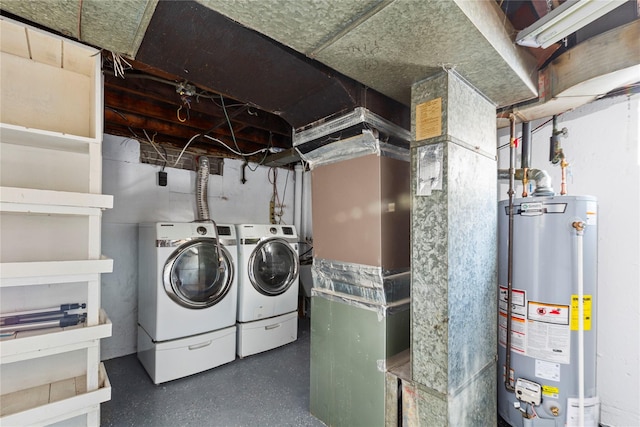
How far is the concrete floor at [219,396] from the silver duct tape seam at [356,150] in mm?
1724

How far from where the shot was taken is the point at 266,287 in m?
2.99

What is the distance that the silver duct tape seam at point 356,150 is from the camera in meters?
1.58

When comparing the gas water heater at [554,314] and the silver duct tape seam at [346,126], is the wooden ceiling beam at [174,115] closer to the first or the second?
the silver duct tape seam at [346,126]

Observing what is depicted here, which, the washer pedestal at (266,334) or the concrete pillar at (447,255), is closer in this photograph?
the concrete pillar at (447,255)

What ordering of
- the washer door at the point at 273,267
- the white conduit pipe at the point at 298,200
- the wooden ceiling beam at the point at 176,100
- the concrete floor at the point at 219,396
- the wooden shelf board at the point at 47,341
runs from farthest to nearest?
the white conduit pipe at the point at 298,200, the washer door at the point at 273,267, the wooden ceiling beam at the point at 176,100, the concrete floor at the point at 219,396, the wooden shelf board at the point at 47,341

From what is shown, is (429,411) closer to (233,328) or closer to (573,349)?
(573,349)

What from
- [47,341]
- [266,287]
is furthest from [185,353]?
[47,341]

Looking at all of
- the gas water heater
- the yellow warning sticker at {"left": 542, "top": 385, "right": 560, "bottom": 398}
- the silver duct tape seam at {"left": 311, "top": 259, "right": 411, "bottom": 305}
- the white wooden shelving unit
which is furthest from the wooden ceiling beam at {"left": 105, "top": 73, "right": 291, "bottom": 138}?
the yellow warning sticker at {"left": 542, "top": 385, "right": 560, "bottom": 398}

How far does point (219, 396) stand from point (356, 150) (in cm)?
208

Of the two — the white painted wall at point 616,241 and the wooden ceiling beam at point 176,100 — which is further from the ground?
the wooden ceiling beam at point 176,100

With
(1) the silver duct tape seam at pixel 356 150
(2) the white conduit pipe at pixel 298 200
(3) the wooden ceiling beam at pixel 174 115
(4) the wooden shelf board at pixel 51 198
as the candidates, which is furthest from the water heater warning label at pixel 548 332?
(2) the white conduit pipe at pixel 298 200

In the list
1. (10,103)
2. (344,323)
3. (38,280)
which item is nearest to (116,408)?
(38,280)

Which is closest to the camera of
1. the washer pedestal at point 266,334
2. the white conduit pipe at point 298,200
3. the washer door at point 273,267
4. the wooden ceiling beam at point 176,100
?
the wooden ceiling beam at point 176,100

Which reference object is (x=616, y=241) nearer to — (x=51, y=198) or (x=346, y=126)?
(x=346, y=126)
